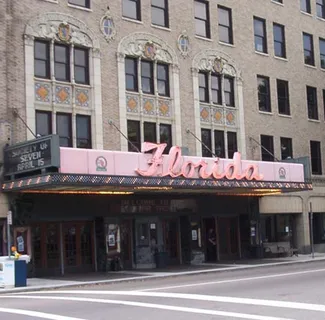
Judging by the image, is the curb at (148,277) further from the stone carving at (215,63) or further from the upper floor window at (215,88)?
the stone carving at (215,63)

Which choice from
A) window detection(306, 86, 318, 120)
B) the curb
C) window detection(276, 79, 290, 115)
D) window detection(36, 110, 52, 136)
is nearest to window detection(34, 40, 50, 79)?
window detection(36, 110, 52, 136)

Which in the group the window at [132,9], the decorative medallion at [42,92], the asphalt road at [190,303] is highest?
the window at [132,9]

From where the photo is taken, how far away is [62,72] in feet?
85.1

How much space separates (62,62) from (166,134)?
21.0ft

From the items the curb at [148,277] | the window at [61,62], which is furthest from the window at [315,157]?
the window at [61,62]

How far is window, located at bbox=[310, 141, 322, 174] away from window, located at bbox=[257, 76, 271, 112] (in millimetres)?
4947

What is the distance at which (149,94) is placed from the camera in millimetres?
28797

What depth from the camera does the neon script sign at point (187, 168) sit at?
24141 millimetres

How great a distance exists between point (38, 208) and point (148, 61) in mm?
9091

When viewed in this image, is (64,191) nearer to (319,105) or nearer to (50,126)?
(50,126)

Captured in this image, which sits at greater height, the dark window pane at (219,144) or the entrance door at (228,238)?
the dark window pane at (219,144)

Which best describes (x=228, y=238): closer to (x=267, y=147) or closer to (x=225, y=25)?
(x=267, y=147)

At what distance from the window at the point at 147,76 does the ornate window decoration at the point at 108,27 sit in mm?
2085

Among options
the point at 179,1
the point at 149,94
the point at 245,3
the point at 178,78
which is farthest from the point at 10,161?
the point at 245,3
